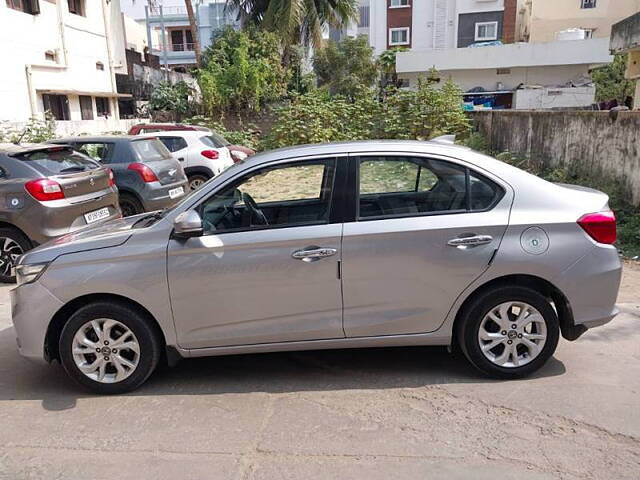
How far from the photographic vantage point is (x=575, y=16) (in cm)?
4016

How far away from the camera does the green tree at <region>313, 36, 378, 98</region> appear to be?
38250 mm

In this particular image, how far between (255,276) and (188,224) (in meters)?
0.55

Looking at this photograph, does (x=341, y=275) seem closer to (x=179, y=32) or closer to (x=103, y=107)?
(x=103, y=107)

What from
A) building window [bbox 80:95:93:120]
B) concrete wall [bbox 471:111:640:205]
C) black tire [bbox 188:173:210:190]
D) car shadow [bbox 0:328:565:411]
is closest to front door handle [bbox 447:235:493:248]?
car shadow [bbox 0:328:565:411]

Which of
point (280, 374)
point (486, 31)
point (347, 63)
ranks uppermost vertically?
point (486, 31)

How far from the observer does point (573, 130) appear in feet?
34.6

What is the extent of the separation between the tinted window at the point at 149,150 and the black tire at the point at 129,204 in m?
0.63

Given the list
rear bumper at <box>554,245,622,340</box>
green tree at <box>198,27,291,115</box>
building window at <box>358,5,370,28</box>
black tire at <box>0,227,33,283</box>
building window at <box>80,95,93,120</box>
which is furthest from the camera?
building window at <box>358,5,370,28</box>

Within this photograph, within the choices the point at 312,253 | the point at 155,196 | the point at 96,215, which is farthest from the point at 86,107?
the point at 312,253

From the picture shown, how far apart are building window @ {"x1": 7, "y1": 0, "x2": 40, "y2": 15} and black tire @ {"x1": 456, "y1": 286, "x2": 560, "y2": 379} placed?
69.9 ft

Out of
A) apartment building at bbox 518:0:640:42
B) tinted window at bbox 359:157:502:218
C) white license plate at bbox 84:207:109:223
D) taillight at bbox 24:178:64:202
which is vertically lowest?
white license plate at bbox 84:207:109:223

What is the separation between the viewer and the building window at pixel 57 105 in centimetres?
2173

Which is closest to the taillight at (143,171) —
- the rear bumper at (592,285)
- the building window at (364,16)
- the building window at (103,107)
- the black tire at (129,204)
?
the black tire at (129,204)

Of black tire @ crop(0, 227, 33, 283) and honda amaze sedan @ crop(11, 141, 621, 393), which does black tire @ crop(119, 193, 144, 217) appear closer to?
black tire @ crop(0, 227, 33, 283)
